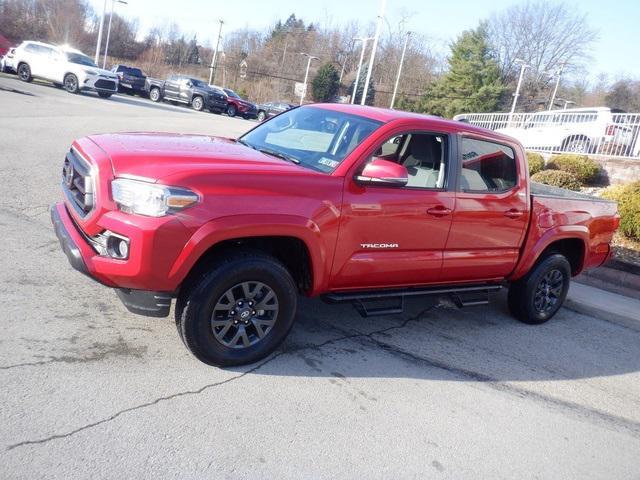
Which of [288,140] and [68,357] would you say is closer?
[68,357]

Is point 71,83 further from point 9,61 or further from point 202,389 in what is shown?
point 202,389

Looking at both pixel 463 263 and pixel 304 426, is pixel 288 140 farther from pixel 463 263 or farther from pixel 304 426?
pixel 304 426

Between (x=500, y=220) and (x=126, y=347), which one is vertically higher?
(x=500, y=220)

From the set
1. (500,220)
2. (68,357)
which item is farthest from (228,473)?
(500,220)

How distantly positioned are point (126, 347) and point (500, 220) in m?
3.38

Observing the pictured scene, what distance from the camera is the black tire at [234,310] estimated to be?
135 inches

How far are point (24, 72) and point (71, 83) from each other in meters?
2.63

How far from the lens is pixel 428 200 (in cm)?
437

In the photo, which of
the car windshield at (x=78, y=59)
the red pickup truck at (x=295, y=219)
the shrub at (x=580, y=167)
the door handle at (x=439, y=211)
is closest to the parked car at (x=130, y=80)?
the car windshield at (x=78, y=59)

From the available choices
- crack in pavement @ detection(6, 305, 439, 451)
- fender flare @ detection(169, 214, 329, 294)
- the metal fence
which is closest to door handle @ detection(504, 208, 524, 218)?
crack in pavement @ detection(6, 305, 439, 451)

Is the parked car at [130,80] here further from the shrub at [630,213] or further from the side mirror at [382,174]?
the side mirror at [382,174]

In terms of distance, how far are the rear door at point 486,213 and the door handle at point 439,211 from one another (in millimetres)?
113

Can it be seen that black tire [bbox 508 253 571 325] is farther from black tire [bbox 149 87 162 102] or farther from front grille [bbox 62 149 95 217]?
black tire [bbox 149 87 162 102]

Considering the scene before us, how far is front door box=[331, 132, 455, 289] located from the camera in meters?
3.98
